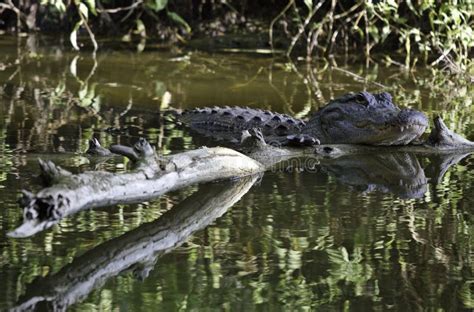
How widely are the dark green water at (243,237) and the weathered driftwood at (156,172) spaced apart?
0.35ft

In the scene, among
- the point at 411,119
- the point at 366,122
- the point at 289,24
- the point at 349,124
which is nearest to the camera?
the point at 411,119

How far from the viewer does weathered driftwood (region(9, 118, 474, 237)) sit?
10.9 ft

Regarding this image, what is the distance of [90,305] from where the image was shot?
3.10 m

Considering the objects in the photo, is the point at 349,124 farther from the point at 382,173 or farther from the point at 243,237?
the point at 243,237

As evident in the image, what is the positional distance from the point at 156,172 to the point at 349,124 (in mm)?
2051

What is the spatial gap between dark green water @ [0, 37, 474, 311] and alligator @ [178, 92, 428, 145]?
0.53ft

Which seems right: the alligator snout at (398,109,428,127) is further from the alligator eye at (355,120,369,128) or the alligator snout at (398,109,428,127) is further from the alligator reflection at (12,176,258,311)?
the alligator reflection at (12,176,258,311)

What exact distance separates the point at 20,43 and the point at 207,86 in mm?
4169

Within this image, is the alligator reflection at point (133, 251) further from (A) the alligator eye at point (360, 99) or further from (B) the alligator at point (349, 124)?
(A) the alligator eye at point (360, 99)

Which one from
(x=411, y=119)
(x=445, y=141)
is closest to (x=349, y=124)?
(x=411, y=119)

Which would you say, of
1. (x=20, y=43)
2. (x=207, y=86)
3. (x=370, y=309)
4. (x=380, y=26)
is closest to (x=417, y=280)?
(x=370, y=309)

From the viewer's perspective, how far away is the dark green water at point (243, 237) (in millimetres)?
3266

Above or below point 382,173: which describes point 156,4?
above

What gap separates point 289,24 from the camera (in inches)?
496
